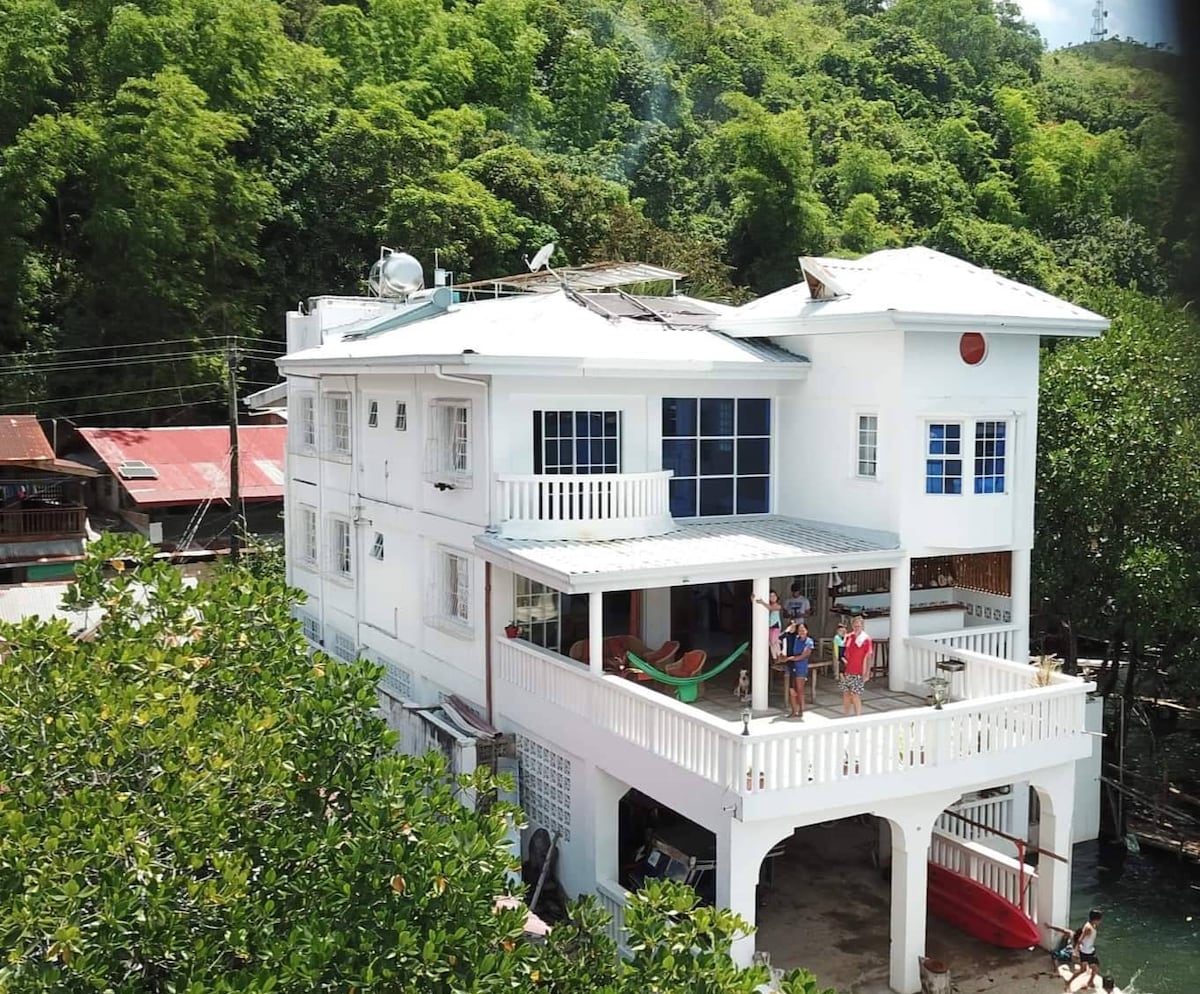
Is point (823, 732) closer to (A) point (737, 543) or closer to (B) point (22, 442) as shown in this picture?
(A) point (737, 543)

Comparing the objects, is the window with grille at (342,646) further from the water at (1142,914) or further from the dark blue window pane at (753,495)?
the water at (1142,914)

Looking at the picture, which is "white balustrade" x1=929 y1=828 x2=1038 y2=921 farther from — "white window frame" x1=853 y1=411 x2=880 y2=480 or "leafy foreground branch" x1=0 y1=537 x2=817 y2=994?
"leafy foreground branch" x1=0 y1=537 x2=817 y2=994

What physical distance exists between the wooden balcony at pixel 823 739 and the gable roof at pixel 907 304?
15.0ft

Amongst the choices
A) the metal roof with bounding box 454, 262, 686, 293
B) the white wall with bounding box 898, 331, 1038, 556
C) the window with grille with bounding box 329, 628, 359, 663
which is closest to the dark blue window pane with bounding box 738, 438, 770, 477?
the white wall with bounding box 898, 331, 1038, 556

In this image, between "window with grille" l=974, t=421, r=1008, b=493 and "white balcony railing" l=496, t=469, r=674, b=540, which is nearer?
"white balcony railing" l=496, t=469, r=674, b=540

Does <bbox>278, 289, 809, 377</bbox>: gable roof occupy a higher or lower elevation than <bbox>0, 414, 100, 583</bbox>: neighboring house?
higher

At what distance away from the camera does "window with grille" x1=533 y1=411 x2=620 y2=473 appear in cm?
1683

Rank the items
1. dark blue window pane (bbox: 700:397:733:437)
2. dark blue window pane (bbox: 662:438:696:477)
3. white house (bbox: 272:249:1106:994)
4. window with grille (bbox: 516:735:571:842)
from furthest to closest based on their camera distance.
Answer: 1. dark blue window pane (bbox: 700:397:733:437)
2. dark blue window pane (bbox: 662:438:696:477)
3. window with grille (bbox: 516:735:571:842)
4. white house (bbox: 272:249:1106:994)

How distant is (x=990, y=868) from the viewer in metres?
14.5

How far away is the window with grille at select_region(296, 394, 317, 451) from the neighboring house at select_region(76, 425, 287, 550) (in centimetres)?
1361

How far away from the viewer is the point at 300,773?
8922 mm

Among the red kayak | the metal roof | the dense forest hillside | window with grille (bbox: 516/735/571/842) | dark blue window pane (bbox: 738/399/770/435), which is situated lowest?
the red kayak

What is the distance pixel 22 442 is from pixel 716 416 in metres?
25.0

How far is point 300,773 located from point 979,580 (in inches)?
485
